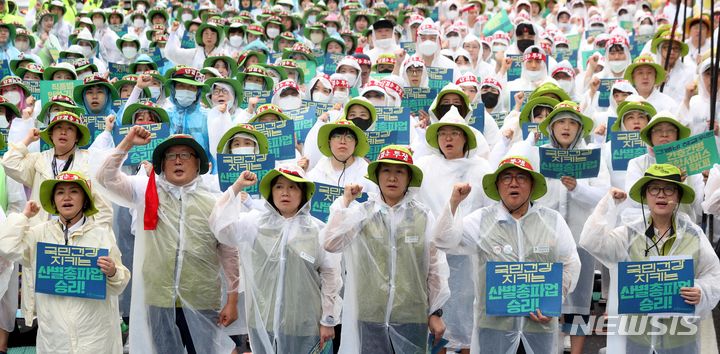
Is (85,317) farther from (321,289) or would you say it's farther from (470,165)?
(470,165)

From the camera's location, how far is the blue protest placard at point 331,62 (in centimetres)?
1528

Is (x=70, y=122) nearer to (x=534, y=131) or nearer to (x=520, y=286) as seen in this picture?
(x=534, y=131)

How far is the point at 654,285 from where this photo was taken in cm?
746

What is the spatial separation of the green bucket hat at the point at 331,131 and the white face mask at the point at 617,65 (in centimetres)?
606

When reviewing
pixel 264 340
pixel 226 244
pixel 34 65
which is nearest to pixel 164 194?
pixel 226 244

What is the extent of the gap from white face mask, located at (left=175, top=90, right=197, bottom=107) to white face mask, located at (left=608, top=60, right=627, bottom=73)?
5.68 meters

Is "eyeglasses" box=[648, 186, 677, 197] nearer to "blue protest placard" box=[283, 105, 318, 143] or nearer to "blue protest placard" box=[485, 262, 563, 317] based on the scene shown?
"blue protest placard" box=[485, 262, 563, 317]

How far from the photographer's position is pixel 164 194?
821 cm

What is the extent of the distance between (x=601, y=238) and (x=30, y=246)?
3.73 metres

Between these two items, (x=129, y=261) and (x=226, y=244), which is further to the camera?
(x=129, y=261)

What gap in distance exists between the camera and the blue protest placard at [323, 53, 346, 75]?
50.1 ft

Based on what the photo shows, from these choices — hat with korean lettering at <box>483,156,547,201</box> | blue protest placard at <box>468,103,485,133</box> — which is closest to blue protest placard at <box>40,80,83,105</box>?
blue protest placard at <box>468,103,485,133</box>

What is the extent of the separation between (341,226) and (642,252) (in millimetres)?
A: 1920

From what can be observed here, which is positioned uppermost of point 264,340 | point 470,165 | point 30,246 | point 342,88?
point 342,88
